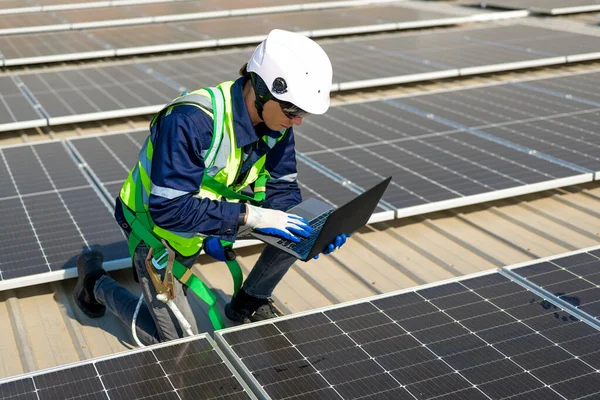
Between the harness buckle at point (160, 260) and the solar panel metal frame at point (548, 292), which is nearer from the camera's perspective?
the solar panel metal frame at point (548, 292)

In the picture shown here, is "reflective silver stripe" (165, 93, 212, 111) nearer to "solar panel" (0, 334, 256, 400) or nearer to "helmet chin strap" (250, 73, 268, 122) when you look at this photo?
"helmet chin strap" (250, 73, 268, 122)

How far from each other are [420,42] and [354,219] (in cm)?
1189

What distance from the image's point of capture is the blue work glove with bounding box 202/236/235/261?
6.13 m

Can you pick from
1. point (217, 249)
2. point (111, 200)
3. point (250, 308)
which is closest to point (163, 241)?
point (217, 249)

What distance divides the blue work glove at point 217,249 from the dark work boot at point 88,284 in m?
1.26

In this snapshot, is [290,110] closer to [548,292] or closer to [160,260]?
[160,260]

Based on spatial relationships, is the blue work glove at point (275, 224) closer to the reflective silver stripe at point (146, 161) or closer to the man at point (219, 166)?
the man at point (219, 166)

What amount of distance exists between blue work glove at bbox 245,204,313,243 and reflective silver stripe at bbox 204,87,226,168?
15.6 inches

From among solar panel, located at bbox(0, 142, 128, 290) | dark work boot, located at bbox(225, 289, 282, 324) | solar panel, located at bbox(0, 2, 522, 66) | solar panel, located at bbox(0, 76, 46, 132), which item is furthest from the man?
solar panel, located at bbox(0, 2, 522, 66)

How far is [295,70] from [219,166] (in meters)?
0.85

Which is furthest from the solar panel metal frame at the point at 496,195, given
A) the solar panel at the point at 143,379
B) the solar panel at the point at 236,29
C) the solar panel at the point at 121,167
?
the solar panel at the point at 236,29

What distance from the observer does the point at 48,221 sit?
8.19m

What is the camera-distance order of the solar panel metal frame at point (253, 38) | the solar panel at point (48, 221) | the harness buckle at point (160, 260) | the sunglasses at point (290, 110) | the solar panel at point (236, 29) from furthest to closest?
the solar panel at point (236, 29), the solar panel metal frame at point (253, 38), the solar panel at point (48, 221), the harness buckle at point (160, 260), the sunglasses at point (290, 110)

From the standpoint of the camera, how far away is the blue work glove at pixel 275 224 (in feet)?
19.2
